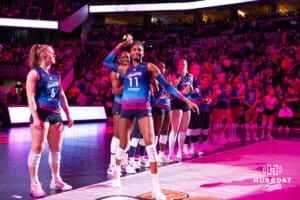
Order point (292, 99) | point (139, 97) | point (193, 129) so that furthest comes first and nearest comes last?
point (292, 99) < point (193, 129) < point (139, 97)

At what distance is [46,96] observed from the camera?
5.30m

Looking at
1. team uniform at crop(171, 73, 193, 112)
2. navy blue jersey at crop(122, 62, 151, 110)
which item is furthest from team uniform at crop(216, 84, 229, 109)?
navy blue jersey at crop(122, 62, 151, 110)

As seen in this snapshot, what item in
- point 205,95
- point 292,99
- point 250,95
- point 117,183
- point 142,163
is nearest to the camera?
point 117,183

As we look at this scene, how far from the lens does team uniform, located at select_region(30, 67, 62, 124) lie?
5.25 metres

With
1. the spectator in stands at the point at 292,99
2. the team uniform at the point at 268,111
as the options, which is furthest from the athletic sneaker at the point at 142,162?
the spectator in stands at the point at 292,99

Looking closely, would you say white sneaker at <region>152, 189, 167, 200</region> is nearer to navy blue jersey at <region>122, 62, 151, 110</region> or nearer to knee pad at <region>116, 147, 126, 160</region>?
knee pad at <region>116, 147, 126, 160</region>

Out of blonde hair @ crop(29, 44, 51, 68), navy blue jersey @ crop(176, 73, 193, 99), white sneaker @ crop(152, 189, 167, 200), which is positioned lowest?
white sneaker @ crop(152, 189, 167, 200)

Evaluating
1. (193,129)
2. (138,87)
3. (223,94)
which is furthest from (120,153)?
(223,94)

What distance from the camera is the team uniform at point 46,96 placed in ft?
17.2

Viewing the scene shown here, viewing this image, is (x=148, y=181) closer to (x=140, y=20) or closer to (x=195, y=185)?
(x=195, y=185)

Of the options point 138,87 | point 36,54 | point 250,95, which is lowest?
point 250,95

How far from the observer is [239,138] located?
37.9 feet

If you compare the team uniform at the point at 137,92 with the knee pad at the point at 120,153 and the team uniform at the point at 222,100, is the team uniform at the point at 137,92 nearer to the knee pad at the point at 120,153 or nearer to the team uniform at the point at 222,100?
the knee pad at the point at 120,153

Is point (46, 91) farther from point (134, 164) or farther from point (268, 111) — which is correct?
point (268, 111)
